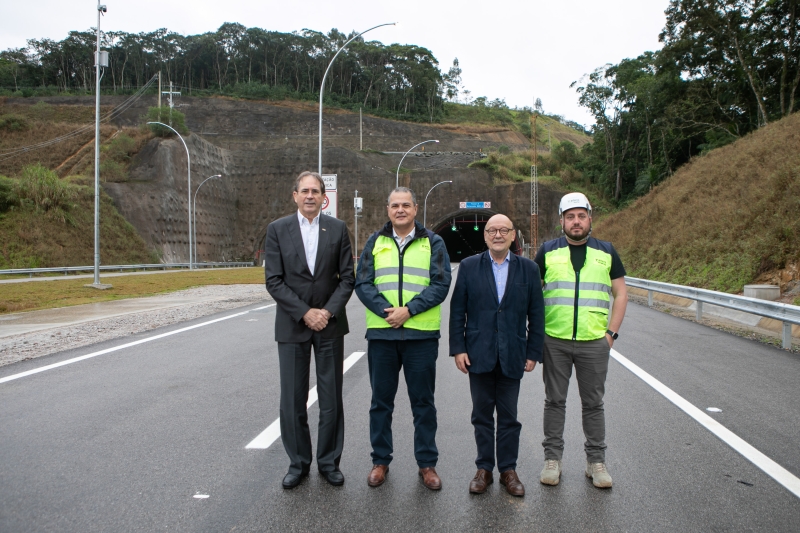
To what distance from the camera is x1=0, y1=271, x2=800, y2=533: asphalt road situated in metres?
3.61

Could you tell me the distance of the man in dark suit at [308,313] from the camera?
4348 millimetres

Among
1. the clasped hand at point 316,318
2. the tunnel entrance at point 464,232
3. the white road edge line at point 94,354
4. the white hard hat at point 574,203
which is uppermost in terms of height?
the tunnel entrance at point 464,232

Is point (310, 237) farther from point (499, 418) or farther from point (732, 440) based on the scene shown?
point (732, 440)

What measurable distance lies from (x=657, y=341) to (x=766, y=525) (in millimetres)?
7752

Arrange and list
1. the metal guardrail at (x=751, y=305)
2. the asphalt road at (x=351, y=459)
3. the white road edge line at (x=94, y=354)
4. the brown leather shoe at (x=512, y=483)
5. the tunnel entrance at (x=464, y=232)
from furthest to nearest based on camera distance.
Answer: the tunnel entrance at (x=464, y=232), the metal guardrail at (x=751, y=305), the white road edge line at (x=94, y=354), the brown leather shoe at (x=512, y=483), the asphalt road at (x=351, y=459)

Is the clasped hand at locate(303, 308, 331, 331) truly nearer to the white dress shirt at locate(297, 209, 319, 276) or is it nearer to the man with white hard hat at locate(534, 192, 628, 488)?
the white dress shirt at locate(297, 209, 319, 276)

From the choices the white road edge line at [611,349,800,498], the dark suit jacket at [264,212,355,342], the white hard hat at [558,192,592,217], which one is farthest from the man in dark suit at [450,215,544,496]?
the white road edge line at [611,349,800,498]

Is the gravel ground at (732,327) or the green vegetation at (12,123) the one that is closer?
the gravel ground at (732,327)

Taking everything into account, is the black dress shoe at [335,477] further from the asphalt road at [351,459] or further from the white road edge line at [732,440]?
the white road edge line at [732,440]

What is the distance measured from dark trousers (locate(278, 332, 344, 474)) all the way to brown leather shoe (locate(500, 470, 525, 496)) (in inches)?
44.0

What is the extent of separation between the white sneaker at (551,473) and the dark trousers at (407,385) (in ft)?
2.35

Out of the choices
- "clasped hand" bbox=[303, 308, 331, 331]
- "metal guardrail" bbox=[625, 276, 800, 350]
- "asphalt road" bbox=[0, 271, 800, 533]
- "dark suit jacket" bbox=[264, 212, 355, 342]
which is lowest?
"asphalt road" bbox=[0, 271, 800, 533]

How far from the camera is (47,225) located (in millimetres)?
38156

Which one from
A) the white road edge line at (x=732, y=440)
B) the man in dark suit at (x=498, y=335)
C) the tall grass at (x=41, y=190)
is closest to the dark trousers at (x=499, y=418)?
the man in dark suit at (x=498, y=335)
